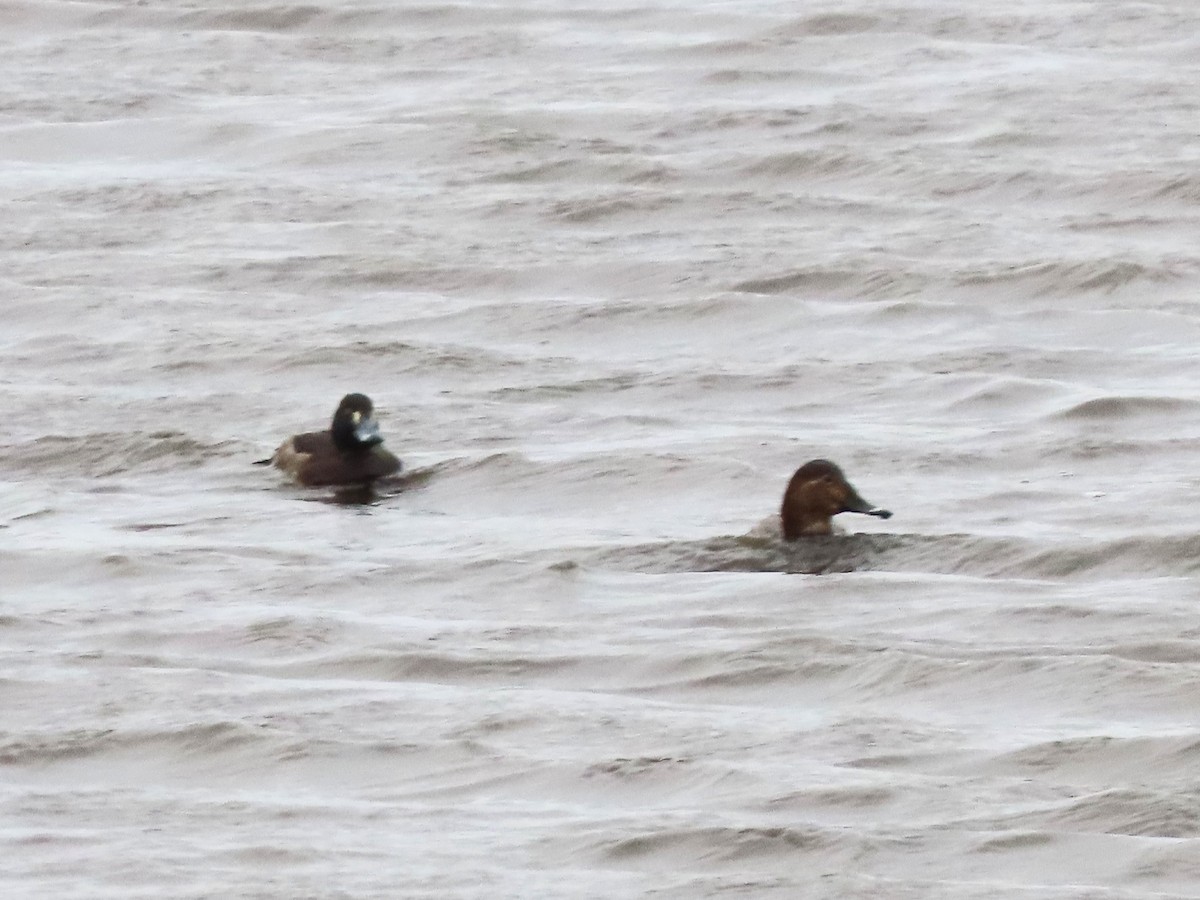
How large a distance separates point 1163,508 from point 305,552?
2744mm

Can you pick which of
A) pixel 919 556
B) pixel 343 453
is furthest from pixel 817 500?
pixel 343 453

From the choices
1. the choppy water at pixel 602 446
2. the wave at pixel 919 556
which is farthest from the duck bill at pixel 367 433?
the wave at pixel 919 556

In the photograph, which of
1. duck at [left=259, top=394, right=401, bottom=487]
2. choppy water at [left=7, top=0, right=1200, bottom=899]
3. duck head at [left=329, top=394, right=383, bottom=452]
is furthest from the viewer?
→ duck head at [left=329, top=394, right=383, bottom=452]

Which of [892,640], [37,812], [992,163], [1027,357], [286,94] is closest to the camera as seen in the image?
[37,812]

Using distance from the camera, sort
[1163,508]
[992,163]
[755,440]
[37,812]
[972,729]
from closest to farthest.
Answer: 1. [37,812]
2. [972,729]
3. [1163,508]
4. [755,440]
5. [992,163]

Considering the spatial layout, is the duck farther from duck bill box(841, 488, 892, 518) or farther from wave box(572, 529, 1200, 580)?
duck bill box(841, 488, 892, 518)

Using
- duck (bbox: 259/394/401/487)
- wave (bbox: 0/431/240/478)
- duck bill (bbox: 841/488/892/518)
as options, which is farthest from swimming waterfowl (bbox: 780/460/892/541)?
wave (bbox: 0/431/240/478)

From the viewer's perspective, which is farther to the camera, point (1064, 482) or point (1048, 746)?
point (1064, 482)

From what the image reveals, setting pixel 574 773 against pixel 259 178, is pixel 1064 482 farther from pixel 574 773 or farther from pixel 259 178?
pixel 259 178

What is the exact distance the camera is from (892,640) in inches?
370

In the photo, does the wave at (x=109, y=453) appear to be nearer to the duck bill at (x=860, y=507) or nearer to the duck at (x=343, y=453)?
the duck at (x=343, y=453)

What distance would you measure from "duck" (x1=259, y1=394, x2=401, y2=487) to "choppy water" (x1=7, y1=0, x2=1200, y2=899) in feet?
0.35

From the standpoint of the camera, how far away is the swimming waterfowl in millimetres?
10734

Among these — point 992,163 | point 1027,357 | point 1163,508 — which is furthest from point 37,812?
point 992,163
